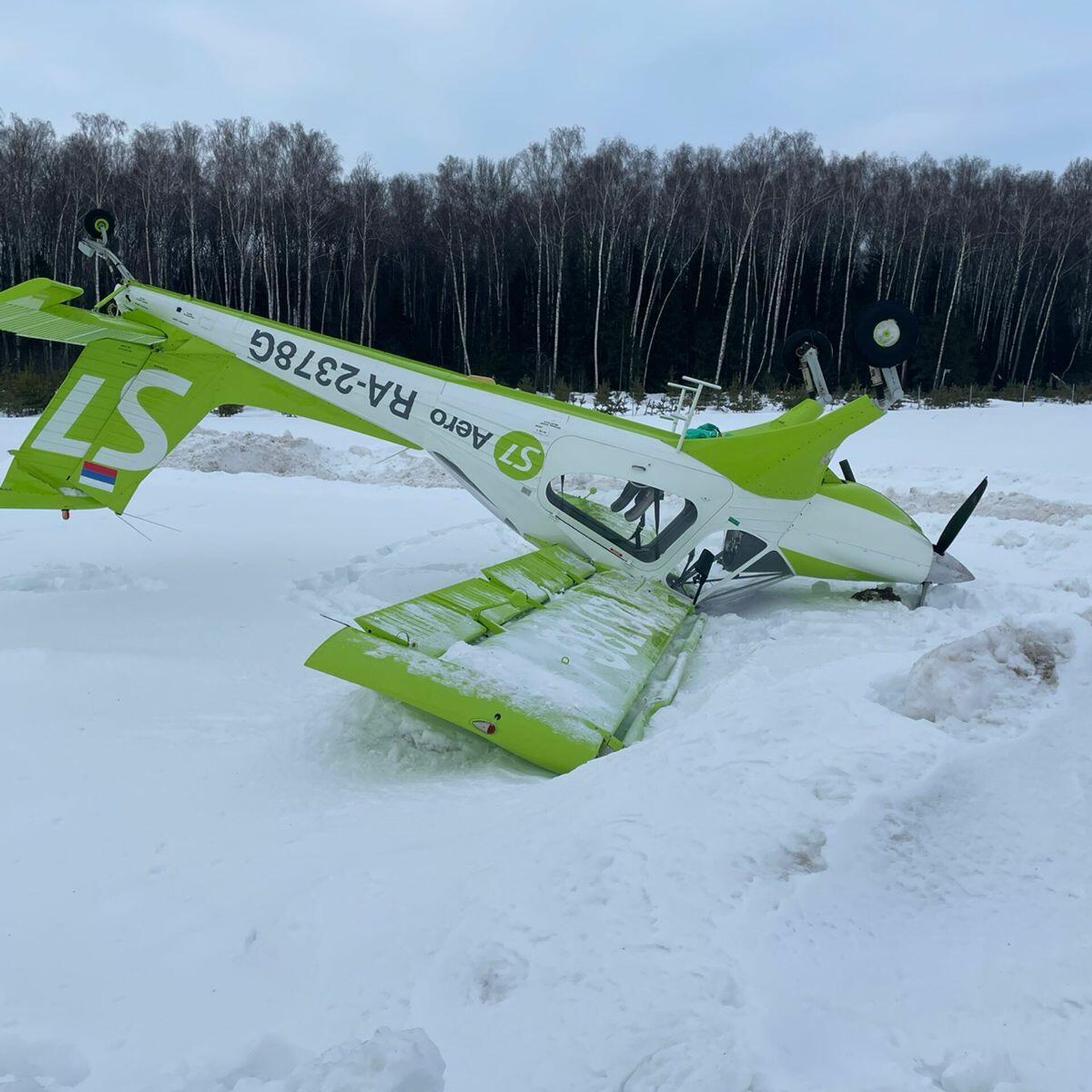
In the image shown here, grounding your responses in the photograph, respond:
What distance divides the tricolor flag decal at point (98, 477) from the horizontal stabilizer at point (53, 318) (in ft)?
3.36

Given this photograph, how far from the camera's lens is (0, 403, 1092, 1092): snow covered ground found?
1.83 m

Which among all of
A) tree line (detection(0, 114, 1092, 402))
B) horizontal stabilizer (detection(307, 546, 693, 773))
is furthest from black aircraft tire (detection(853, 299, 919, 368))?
tree line (detection(0, 114, 1092, 402))

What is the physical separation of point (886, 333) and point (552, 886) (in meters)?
5.59

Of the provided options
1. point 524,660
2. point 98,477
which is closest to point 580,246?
point 98,477

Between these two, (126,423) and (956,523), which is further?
(956,523)

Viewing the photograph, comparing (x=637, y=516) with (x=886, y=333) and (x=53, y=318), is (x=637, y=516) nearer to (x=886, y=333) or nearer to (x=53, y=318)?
(x=886, y=333)

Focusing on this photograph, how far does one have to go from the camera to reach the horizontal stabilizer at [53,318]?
19.1 feet


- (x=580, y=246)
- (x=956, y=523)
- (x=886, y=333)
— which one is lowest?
(x=956, y=523)

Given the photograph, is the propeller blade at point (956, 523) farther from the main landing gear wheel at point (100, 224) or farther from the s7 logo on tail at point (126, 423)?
the main landing gear wheel at point (100, 224)

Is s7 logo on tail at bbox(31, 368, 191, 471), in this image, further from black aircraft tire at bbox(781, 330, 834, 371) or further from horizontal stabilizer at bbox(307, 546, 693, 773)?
black aircraft tire at bbox(781, 330, 834, 371)

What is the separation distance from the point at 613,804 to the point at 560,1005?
859 millimetres

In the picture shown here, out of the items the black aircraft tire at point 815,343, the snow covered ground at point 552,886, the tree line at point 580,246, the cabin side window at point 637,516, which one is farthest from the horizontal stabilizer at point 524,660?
the tree line at point 580,246

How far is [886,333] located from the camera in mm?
6281

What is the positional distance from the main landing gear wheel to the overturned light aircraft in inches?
1.1
